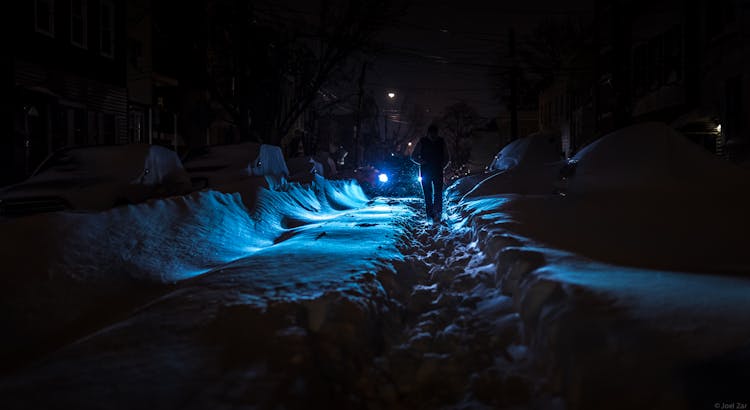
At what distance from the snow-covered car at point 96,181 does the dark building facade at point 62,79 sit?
8.96 metres

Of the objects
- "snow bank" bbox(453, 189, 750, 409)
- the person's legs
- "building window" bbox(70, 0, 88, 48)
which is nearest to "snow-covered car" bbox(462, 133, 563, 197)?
the person's legs

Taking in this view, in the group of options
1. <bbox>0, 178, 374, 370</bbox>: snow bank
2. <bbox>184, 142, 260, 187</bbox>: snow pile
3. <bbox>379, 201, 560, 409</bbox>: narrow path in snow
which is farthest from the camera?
<bbox>184, 142, 260, 187</bbox>: snow pile

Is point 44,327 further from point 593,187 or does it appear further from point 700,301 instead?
point 593,187

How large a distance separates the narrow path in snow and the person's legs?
5.03m

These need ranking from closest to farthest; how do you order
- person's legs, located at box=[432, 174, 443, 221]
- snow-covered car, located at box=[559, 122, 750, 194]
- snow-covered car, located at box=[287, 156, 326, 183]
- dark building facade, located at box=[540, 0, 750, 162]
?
snow-covered car, located at box=[559, 122, 750, 194]
person's legs, located at box=[432, 174, 443, 221]
dark building facade, located at box=[540, 0, 750, 162]
snow-covered car, located at box=[287, 156, 326, 183]

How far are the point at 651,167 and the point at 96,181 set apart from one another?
856cm

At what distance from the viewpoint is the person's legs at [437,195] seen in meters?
10.3

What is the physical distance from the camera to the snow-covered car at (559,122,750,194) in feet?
16.5

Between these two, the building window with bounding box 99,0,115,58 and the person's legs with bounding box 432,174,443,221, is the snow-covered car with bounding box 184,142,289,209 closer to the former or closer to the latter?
the person's legs with bounding box 432,174,443,221

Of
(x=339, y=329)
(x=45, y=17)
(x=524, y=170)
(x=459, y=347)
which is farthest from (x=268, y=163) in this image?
(x=45, y=17)

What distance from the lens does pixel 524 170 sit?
36.1ft

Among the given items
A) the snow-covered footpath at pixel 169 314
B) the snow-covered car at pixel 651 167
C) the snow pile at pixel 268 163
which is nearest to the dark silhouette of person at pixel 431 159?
the snow-covered car at pixel 651 167

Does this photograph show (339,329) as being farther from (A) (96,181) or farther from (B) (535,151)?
(B) (535,151)

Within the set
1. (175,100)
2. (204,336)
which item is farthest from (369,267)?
(175,100)
